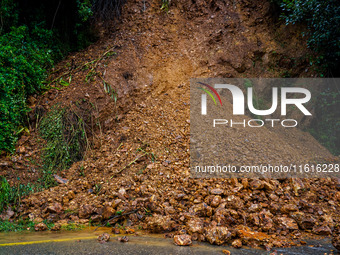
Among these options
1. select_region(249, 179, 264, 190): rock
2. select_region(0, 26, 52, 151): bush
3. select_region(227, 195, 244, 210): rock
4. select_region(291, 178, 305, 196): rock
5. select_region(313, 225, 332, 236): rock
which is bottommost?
select_region(313, 225, 332, 236): rock

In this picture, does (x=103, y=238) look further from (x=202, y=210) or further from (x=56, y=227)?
(x=202, y=210)

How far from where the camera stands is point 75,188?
3.52 metres

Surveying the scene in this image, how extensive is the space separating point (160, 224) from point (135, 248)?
1.36 feet

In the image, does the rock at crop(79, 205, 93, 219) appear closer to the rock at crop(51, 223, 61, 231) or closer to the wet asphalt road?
the rock at crop(51, 223, 61, 231)

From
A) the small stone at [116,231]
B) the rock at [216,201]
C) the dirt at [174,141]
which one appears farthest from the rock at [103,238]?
the rock at [216,201]

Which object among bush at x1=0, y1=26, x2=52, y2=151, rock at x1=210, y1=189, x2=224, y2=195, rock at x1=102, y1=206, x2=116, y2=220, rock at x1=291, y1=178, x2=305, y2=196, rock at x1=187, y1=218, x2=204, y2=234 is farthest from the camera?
bush at x1=0, y1=26, x2=52, y2=151

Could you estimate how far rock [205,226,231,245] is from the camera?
2.50 metres

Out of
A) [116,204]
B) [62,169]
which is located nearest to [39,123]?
[62,169]

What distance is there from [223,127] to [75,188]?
2414 millimetres

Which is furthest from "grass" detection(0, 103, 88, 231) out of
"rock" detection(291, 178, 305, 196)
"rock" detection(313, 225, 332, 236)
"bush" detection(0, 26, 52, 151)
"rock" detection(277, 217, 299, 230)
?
"rock" detection(313, 225, 332, 236)

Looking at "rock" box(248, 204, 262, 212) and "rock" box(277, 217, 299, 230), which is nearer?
"rock" box(277, 217, 299, 230)

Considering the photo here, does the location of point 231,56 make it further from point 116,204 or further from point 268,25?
point 116,204

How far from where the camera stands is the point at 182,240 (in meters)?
2.48

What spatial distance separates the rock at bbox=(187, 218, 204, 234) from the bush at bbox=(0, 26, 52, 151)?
2.82 m
